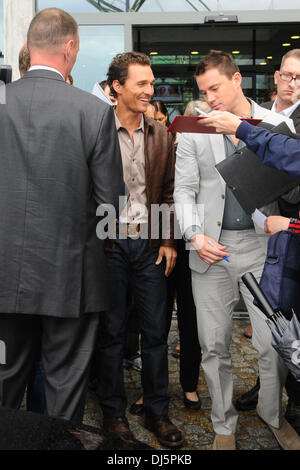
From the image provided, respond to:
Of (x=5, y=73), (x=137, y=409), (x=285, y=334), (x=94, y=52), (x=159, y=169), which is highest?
(x=94, y=52)

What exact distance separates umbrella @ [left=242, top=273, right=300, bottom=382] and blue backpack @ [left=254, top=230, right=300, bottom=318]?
80 millimetres

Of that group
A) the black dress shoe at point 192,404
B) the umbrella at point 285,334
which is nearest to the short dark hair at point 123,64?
the umbrella at point 285,334

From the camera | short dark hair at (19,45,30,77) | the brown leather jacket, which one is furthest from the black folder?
short dark hair at (19,45,30,77)

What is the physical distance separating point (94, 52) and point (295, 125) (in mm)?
5660

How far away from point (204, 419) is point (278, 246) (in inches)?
69.6

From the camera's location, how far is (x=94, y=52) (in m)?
8.11

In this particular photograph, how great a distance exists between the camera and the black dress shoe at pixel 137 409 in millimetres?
3883

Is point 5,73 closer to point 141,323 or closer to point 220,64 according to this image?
point 220,64

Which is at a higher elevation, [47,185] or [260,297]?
[47,185]

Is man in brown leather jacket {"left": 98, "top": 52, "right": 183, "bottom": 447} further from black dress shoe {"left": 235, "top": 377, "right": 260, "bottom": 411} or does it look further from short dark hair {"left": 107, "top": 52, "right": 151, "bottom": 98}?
black dress shoe {"left": 235, "top": 377, "right": 260, "bottom": 411}

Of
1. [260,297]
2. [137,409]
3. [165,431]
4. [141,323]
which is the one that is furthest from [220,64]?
[137,409]

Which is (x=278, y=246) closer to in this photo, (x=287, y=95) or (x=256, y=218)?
(x=256, y=218)

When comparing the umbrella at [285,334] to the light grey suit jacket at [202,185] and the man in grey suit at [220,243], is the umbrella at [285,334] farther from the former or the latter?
the light grey suit jacket at [202,185]

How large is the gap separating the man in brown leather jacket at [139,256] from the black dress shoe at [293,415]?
2.54 feet
